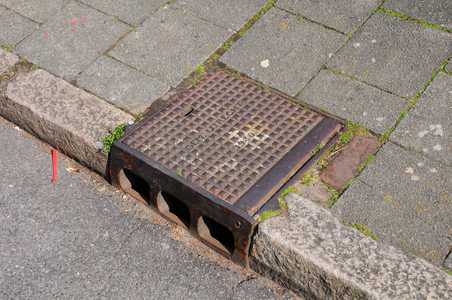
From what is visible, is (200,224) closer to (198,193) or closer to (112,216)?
(198,193)

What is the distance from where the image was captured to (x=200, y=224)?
2.71m

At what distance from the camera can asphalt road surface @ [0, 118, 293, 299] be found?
8.28ft

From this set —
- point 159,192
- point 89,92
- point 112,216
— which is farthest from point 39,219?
point 89,92

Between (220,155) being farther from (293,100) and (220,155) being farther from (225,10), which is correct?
(225,10)

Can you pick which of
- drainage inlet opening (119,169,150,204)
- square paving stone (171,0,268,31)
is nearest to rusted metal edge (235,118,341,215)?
drainage inlet opening (119,169,150,204)

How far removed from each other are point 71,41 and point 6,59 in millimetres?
512

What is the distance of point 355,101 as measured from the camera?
321 centimetres

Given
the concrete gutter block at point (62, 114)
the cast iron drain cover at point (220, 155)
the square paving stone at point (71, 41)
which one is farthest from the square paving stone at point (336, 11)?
the concrete gutter block at point (62, 114)

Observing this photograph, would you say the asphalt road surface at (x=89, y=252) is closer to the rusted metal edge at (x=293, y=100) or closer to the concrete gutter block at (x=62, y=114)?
the concrete gutter block at (x=62, y=114)

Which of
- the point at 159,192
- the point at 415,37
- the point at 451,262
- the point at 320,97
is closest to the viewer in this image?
the point at 451,262

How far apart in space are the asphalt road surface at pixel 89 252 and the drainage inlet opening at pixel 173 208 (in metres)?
0.07

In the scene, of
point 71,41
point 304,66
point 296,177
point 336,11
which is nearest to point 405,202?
point 296,177

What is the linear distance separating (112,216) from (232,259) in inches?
32.1

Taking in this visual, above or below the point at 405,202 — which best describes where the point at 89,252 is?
below
